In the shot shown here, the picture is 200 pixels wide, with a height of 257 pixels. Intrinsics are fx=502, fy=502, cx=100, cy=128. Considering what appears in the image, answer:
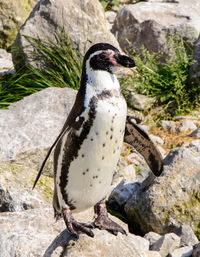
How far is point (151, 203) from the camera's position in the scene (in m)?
4.89

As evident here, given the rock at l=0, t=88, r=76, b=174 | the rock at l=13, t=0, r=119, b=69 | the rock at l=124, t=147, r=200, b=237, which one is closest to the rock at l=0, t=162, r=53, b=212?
the rock at l=0, t=88, r=76, b=174

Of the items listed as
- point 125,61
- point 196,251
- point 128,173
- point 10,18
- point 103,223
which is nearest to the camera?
point 125,61

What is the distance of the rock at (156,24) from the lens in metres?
8.48

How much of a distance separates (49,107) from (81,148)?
278 centimetres

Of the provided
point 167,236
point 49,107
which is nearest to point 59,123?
point 49,107

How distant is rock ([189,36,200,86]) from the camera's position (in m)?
7.53

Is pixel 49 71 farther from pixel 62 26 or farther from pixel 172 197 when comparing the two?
pixel 172 197

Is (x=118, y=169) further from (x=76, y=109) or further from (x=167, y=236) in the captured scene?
(x=76, y=109)

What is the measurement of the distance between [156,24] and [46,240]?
5.82 metres

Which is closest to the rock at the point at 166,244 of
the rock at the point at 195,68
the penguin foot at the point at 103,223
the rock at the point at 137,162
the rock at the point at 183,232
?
the rock at the point at 183,232

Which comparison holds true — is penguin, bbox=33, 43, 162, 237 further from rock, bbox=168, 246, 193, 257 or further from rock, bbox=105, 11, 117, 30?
rock, bbox=105, 11, 117, 30

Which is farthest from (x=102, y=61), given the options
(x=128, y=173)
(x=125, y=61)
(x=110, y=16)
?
(x=110, y=16)

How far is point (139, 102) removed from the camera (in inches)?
295

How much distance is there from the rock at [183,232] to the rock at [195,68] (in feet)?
10.4
